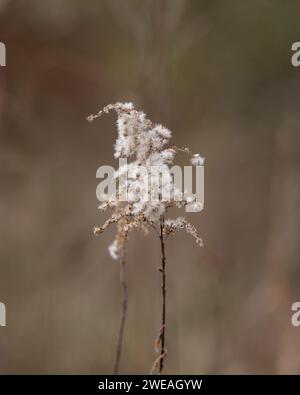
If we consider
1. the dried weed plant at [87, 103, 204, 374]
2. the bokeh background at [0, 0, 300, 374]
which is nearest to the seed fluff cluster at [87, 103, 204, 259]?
the dried weed plant at [87, 103, 204, 374]

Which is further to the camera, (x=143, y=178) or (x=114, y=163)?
(x=114, y=163)

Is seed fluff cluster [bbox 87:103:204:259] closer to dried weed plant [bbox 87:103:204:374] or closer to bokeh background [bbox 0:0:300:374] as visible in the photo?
dried weed plant [bbox 87:103:204:374]

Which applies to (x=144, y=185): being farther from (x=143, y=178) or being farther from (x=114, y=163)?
(x=114, y=163)

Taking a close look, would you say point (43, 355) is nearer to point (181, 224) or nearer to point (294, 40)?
point (181, 224)

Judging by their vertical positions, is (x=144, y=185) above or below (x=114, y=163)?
below

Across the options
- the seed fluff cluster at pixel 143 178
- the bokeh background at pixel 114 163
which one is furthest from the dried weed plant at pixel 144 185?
the bokeh background at pixel 114 163

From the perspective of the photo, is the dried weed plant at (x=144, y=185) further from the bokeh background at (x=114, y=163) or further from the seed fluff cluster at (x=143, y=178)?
the bokeh background at (x=114, y=163)

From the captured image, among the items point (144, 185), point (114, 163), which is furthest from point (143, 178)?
point (114, 163)
